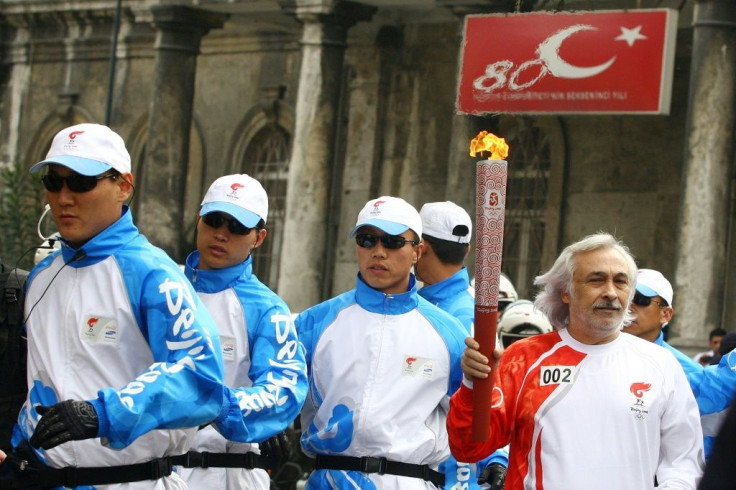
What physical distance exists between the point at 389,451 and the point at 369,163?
16879mm

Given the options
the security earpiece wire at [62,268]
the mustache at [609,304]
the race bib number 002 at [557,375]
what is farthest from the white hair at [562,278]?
the security earpiece wire at [62,268]

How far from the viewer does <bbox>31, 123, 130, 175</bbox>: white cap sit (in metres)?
5.00

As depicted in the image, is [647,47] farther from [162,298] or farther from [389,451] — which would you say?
[162,298]

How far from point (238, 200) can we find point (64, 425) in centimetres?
233

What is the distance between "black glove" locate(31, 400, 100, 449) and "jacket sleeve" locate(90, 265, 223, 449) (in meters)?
0.07

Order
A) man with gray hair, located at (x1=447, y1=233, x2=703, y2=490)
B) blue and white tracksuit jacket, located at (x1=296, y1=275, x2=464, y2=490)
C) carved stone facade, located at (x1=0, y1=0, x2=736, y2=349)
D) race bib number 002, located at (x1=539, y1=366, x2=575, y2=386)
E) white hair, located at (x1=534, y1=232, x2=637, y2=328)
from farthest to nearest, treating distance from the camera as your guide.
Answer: carved stone facade, located at (x1=0, y1=0, x2=736, y2=349) < blue and white tracksuit jacket, located at (x1=296, y1=275, x2=464, y2=490) < white hair, located at (x1=534, y1=232, x2=637, y2=328) < race bib number 002, located at (x1=539, y1=366, x2=575, y2=386) < man with gray hair, located at (x1=447, y1=233, x2=703, y2=490)

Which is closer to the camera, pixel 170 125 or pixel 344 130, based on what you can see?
pixel 170 125

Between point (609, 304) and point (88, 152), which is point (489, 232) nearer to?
point (609, 304)

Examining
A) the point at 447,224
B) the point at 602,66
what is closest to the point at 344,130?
the point at 602,66

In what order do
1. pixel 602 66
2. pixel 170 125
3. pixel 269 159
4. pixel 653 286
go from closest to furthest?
pixel 653 286, pixel 602 66, pixel 170 125, pixel 269 159

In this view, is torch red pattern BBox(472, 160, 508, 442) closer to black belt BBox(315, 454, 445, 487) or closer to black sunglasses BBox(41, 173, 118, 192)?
black sunglasses BBox(41, 173, 118, 192)

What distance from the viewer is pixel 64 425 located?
14.6 feet

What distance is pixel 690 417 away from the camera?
541 cm

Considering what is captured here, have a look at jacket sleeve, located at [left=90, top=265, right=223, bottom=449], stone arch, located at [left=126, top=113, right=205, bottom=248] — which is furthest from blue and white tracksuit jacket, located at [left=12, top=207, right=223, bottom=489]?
stone arch, located at [left=126, top=113, right=205, bottom=248]
